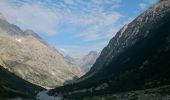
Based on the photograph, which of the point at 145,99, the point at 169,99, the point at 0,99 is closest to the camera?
the point at 169,99

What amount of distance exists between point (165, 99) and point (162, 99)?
1.00 meters

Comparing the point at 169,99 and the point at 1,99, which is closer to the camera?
the point at 169,99

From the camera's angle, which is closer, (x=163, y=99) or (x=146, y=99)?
(x=163, y=99)

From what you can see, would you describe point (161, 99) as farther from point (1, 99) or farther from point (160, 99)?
point (1, 99)

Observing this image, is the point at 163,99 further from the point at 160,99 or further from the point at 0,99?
the point at 0,99

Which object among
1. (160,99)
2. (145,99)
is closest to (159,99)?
(160,99)

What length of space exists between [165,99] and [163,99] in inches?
25.4

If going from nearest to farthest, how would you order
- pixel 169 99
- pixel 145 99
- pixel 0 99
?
pixel 169 99 → pixel 145 99 → pixel 0 99

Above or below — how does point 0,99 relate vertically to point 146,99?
above

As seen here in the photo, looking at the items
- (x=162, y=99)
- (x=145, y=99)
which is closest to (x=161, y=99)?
(x=162, y=99)

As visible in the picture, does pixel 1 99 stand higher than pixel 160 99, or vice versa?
pixel 1 99

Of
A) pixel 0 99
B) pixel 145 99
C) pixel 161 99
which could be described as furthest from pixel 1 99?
pixel 161 99

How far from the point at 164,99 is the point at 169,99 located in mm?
3743

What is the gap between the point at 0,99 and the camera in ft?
550
